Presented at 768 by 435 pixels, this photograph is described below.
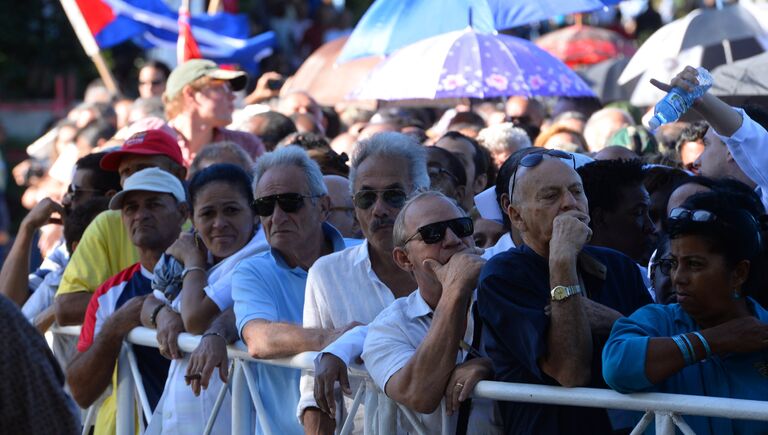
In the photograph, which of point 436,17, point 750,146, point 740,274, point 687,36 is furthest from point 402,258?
point 687,36

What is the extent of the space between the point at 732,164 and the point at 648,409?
7.48 ft

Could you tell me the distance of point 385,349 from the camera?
4484 mm

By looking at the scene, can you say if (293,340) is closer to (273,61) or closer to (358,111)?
(358,111)

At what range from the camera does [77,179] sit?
7594mm

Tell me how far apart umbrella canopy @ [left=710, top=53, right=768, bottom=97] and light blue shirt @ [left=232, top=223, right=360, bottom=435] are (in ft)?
13.7

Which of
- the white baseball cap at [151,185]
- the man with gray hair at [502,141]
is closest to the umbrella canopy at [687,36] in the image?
the man with gray hair at [502,141]

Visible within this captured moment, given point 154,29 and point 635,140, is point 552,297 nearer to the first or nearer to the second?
point 635,140

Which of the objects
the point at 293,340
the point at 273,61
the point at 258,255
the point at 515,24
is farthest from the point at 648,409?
the point at 273,61

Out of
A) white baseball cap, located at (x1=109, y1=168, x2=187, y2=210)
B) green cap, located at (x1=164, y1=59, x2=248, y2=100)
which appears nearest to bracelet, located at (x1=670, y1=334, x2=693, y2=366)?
white baseball cap, located at (x1=109, y1=168, x2=187, y2=210)

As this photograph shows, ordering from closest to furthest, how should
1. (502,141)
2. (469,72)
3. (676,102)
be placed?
(676,102) < (502,141) < (469,72)

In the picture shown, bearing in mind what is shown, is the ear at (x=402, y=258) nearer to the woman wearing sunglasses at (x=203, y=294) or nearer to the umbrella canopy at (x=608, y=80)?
the woman wearing sunglasses at (x=203, y=294)

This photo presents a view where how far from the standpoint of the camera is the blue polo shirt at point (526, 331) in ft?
13.3

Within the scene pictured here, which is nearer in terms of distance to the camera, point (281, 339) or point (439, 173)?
point (281, 339)

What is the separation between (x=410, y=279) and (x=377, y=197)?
1.21 ft
